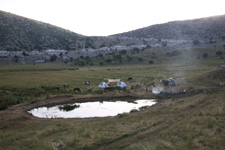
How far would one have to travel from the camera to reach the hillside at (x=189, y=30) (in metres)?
142

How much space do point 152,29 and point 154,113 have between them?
6817 inches

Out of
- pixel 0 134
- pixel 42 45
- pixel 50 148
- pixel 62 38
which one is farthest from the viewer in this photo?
pixel 62 38

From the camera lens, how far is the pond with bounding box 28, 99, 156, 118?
22842mm

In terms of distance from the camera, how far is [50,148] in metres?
10.6

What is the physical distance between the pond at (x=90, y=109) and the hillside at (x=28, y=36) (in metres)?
117

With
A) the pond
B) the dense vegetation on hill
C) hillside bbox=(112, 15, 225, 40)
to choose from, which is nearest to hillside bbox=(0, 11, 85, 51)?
the dense vegetation on hill

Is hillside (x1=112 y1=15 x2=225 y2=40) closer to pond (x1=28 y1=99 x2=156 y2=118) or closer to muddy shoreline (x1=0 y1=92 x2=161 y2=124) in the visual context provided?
muddy shoreline (x1=0 y1=92 x2=161 y2=124)

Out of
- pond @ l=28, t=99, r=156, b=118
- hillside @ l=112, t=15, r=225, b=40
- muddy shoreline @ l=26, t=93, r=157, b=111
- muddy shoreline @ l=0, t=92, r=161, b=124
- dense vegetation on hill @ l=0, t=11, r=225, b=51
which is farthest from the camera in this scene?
hillside @ l=112, t=15, r=225, b=40

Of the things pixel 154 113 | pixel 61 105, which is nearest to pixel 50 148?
pixel 154 113

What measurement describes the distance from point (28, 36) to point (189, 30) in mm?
134990

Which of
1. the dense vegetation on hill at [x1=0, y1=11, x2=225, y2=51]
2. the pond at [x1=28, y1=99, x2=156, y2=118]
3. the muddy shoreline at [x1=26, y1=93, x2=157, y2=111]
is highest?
the dense vegetation on hill at [x1=0, y1=11, x2=225, y2=51]

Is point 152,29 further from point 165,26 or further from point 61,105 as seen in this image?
point 61,105

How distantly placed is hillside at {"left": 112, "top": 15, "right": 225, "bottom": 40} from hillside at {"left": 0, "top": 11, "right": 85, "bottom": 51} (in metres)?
72.1

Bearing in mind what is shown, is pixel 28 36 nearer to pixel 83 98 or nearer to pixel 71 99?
pixel 71 99
